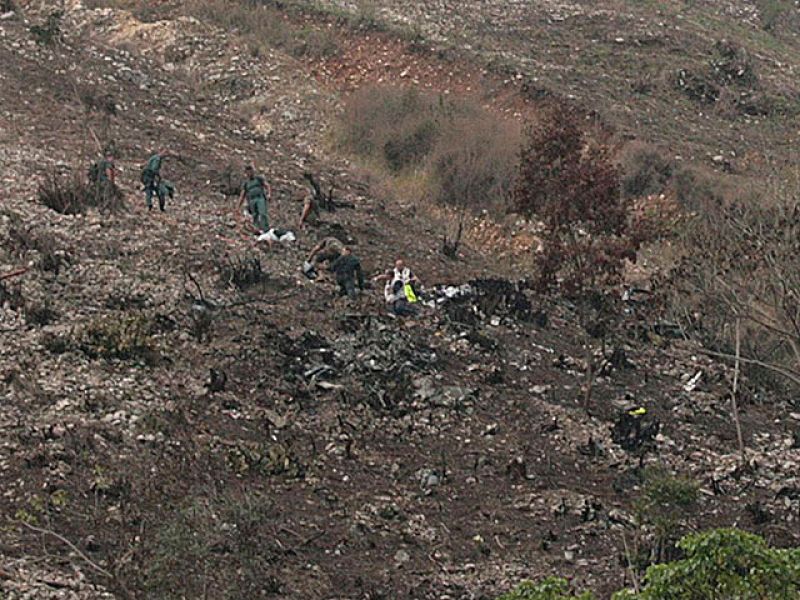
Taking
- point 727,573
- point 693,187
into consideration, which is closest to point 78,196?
point 693,187

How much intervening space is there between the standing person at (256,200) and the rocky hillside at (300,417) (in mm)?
639

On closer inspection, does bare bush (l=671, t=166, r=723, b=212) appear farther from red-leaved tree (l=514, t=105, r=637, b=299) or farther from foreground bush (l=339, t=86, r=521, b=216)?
red-leaved tree (l=514, t=105, r=637, b=299)

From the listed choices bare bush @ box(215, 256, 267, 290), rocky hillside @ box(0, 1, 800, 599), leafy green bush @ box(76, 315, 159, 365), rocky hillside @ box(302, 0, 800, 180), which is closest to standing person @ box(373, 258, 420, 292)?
rocky hillside @ box(0, 1, 800, 599)

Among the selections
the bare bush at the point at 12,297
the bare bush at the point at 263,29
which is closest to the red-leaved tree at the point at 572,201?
the bare bush at the point at 12,297

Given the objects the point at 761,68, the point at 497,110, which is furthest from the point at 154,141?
the point at 761,68

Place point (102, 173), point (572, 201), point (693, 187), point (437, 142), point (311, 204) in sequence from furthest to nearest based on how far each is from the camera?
point (437, 142) → point (693, 187) → point (311, 204) → point (102, 173) → point (572, 201)

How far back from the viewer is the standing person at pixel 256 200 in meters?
22.0

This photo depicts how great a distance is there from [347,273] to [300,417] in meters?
4.01

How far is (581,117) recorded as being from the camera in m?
32.6

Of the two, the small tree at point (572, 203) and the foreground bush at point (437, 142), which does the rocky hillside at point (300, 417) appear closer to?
the small tree at point (572, 203)

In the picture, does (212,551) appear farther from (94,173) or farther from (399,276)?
(94,173)

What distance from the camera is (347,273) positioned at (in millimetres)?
Answer: 20531

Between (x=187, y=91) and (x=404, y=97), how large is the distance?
5.39 meters

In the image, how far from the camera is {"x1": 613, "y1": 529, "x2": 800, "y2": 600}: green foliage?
29.5 ft
